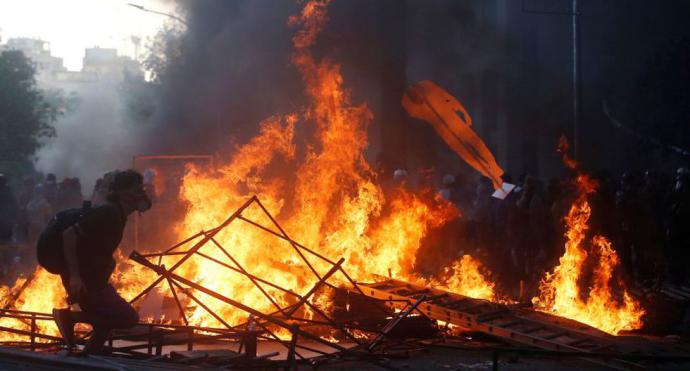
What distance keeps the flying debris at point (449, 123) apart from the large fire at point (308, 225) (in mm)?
1584

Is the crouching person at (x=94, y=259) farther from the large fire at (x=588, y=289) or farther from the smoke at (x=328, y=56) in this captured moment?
the smoke at (x=328, y=56)

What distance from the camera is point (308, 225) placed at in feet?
30.8

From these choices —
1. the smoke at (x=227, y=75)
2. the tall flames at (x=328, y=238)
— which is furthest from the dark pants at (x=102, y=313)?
the smoke at (x=227, y=75)

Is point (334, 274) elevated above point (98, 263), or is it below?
below

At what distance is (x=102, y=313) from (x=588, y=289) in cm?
587

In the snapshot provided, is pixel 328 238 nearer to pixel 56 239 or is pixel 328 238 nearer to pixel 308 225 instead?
pixel 308 225

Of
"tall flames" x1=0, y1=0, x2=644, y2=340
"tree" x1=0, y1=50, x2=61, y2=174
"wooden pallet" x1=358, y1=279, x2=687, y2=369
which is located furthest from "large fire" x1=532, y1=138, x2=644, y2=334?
"tree" x1=0, y1=50, x2=61, y2=174

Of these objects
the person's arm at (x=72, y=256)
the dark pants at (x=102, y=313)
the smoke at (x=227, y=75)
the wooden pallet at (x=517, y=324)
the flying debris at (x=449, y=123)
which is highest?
the smoke at (x=227, y=75)

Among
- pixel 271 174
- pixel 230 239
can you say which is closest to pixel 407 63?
pixel 271 174

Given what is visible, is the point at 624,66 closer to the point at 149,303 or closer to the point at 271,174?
the point at 271,174

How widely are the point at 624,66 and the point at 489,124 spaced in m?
4.28

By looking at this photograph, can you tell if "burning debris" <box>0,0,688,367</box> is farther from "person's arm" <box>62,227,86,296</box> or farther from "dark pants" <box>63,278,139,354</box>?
"person's arm" <box>62,227,86,296</box>

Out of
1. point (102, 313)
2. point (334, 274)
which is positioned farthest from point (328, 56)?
point (102, 313)

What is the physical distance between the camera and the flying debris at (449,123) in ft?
40.8
